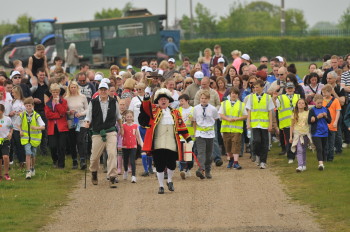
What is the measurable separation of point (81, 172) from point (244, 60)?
7965 mm

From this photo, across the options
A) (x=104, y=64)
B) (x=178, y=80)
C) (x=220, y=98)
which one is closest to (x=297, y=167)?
(x=220, y=98)

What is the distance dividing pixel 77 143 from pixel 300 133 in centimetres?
514

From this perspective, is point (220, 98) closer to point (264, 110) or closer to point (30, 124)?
point (264, 110)

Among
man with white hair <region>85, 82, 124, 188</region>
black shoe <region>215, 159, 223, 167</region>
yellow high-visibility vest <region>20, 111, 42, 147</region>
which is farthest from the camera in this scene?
black shoe <region>215, 159, 223, 167</region>

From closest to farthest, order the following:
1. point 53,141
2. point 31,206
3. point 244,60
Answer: point 31,206 → point 53,141 → point 244,60

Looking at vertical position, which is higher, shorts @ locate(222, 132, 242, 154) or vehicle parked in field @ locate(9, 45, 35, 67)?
vehicle parked in field @ locate(9, 45, 35, 67)

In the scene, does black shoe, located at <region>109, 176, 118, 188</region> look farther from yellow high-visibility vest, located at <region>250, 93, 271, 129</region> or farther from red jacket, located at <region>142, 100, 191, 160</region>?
yellow high-visibility vest, located at <region>250, 93, 271, 129</region>

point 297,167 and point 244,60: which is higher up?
point 244,60

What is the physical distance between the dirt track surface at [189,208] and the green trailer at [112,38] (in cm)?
3722

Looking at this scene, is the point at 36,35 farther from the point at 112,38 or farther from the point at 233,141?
the point at 233,141

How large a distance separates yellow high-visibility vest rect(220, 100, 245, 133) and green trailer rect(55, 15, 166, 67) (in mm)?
35302

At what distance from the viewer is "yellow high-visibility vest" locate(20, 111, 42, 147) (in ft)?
65.9

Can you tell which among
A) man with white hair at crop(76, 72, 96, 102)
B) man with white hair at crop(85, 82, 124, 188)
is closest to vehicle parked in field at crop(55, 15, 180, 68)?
man with white hair at crop(76, 72, 96, 102)

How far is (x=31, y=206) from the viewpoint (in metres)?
16.6
